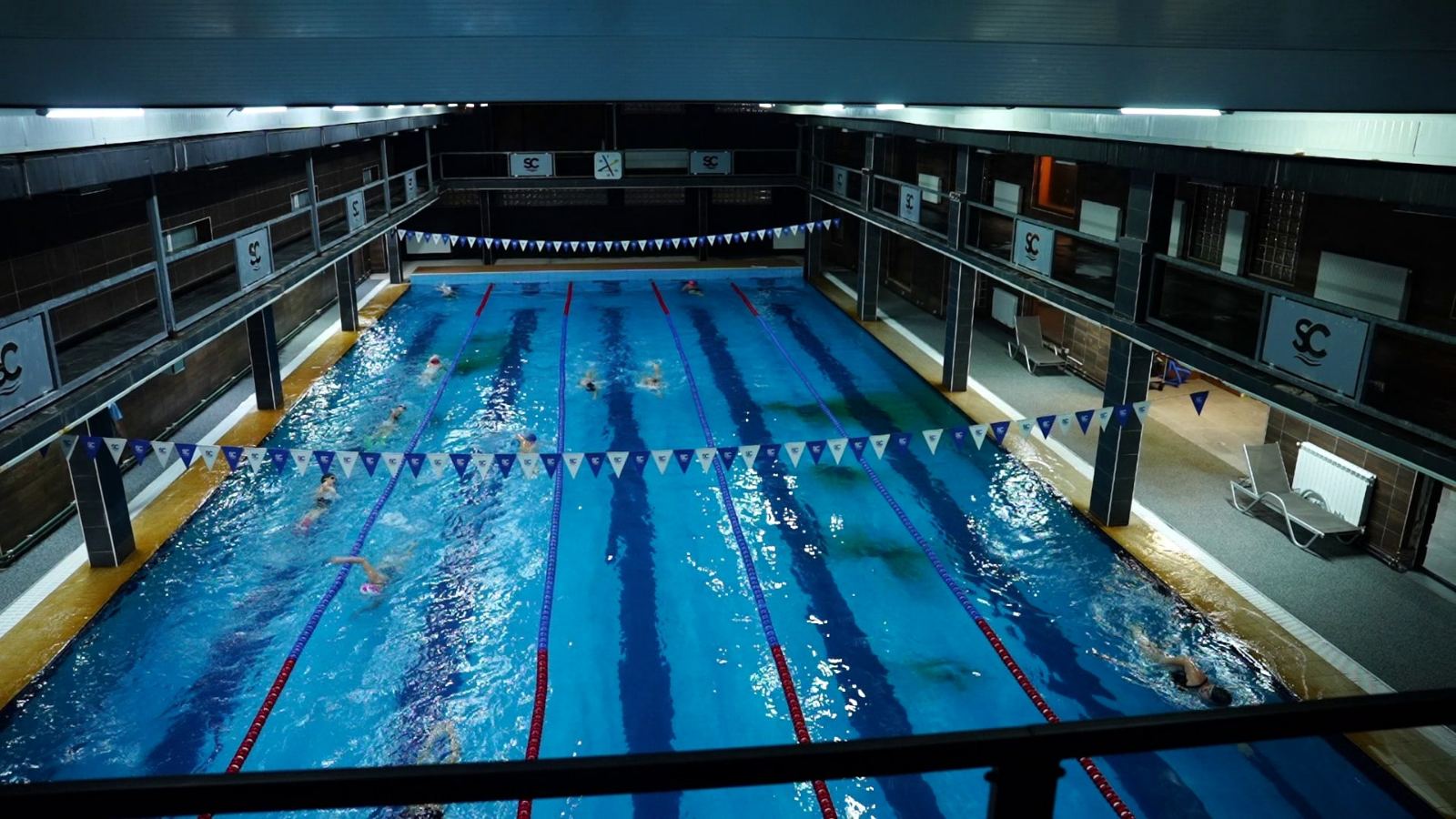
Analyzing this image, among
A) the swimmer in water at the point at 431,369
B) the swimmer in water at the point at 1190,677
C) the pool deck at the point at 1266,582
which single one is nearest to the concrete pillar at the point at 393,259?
the swimmer in water at the point at 431,369

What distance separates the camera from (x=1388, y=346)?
22.9 feet

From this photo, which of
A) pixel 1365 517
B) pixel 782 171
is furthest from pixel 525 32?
pixel 782 171

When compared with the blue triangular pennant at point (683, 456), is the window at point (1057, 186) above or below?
above

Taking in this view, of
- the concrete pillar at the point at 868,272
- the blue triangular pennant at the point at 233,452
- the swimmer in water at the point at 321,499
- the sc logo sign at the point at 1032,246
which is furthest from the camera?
the concrete pillar at the point at 868,272

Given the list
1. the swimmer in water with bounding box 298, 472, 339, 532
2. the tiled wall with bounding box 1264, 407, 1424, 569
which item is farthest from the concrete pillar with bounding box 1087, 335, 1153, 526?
the swimmer in water with bounding box 298, 472, 339, 532

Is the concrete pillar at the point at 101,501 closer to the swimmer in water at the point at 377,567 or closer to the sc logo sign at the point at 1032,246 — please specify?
the swimmer in water at the point at 377,567

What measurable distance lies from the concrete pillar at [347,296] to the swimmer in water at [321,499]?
688cm

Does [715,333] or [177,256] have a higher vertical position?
[177,256]

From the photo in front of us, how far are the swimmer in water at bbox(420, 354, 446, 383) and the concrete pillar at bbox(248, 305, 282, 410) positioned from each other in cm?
208

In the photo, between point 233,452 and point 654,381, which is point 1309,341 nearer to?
point 233,452

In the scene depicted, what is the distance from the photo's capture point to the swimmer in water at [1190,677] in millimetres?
6781

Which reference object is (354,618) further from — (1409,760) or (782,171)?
(782,171)

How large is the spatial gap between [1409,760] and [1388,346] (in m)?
2.87

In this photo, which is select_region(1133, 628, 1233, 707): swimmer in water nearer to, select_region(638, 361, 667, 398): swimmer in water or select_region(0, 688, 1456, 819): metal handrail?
select_region(0, 688, 1456, 819): metal handrail
